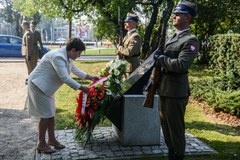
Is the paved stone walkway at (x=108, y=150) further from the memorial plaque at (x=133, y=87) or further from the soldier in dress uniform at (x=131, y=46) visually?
the soldier in dress uniform at (x=131, y=46)

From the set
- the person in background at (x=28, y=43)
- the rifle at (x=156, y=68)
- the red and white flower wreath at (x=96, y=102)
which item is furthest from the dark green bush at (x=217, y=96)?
the person in background at (x=28, y=43)

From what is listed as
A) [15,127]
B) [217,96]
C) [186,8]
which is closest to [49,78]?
[186,8]

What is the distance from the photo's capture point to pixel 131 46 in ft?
18.8

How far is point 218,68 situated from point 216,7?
6970 millimetres

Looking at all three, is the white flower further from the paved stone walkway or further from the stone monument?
the paved stone walkway

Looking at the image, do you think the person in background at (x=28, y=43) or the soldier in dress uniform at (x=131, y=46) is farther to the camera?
the person in background at (x=28, y=43)

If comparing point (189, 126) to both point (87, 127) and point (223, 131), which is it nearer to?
point (223, 131)

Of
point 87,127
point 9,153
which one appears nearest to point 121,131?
point 87,127

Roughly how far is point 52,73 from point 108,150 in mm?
1470

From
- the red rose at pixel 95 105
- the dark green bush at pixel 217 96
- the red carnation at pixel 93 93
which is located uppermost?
the red carnation at pixel 93 93

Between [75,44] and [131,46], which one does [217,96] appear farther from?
[75,44]

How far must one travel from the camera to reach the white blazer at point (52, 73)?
451cm

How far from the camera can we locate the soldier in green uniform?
371 cm

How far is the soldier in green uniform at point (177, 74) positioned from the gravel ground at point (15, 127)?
7.08 ft
